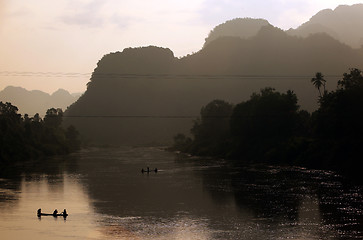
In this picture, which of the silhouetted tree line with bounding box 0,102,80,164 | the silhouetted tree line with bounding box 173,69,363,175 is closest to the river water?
the silhouetted tree line with bounding box 173,69,363,175

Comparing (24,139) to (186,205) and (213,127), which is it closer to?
(213,127)

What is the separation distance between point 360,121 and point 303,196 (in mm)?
37918

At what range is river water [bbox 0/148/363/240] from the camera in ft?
161

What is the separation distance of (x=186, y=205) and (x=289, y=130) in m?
74.3

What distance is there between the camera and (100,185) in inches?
3369

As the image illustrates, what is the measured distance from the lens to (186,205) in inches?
2534

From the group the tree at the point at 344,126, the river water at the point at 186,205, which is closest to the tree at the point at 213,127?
the tree at the point at 344,126

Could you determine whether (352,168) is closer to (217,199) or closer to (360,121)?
(360,121)

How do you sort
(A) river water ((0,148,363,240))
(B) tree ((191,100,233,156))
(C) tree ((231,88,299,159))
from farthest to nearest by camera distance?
(B) tree ((191,100,233,156)) → (C) tree ((231,88,299,159)) → (A) river water ((0,148,363,240))

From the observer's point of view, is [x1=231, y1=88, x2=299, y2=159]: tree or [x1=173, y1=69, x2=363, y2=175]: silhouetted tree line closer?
[x1=173, y1=69, x2=363, y2=175]: silhouetted tree line

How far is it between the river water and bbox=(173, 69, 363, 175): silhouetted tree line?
8.29m

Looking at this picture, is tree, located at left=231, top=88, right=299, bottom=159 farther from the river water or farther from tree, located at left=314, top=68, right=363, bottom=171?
the river water

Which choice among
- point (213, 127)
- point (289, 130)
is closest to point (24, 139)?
point (213, 127)

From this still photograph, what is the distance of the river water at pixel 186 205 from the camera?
4897 cm
